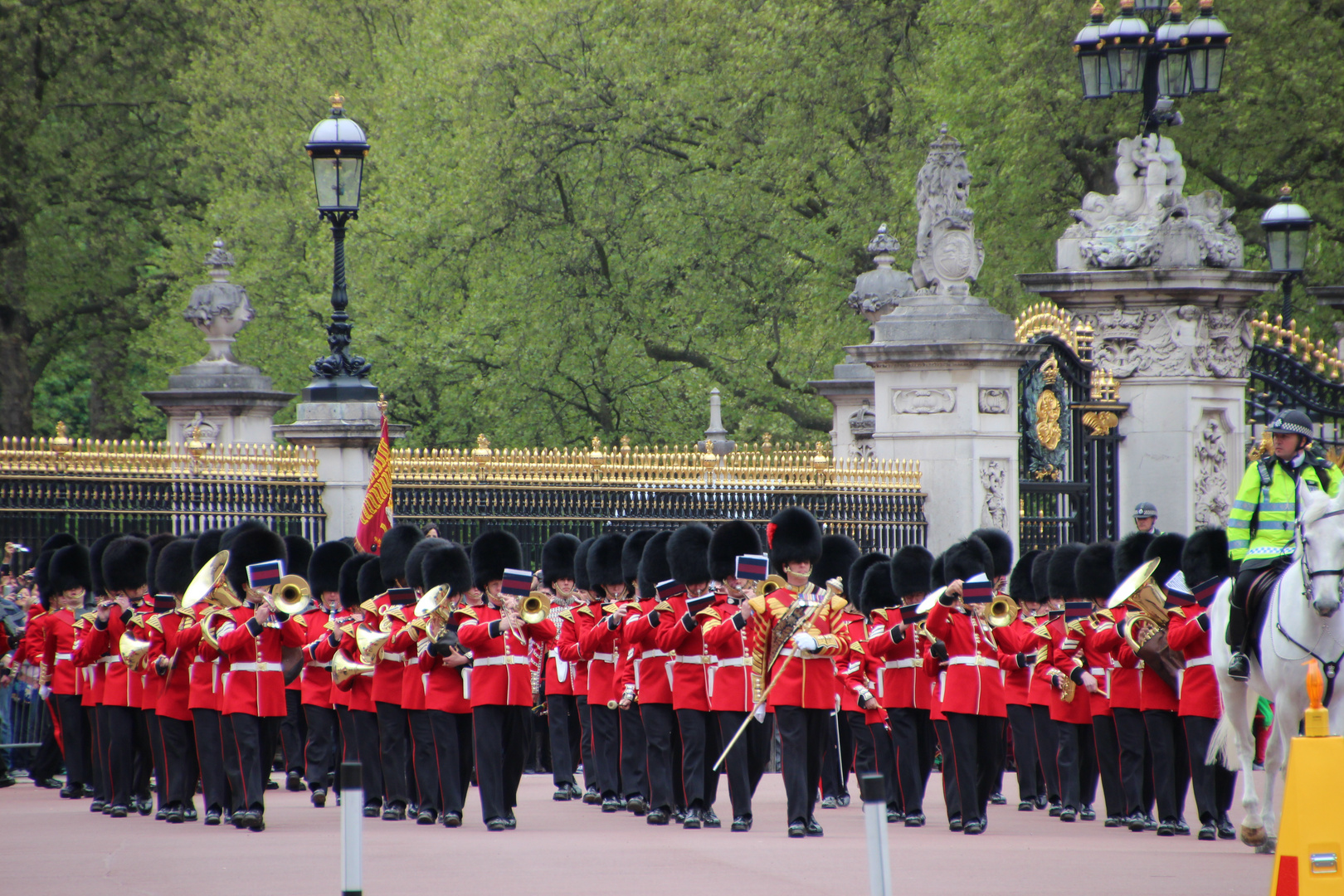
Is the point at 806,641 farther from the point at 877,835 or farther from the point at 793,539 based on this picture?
the point at 877,835

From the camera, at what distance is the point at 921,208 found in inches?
633

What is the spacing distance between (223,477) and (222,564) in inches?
144

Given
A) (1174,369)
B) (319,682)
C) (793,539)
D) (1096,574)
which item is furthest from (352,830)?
(1174,369)

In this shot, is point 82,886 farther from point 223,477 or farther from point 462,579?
point 223,477

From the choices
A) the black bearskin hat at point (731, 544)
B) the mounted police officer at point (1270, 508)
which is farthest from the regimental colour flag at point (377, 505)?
the mounted police officer at point (1270, 508)

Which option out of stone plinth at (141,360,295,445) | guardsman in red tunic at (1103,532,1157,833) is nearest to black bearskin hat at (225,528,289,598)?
guardsman in red tunic at (1103,532,1157,833)

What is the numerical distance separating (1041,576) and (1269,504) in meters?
2.45

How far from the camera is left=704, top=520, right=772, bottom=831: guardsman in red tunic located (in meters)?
10.7

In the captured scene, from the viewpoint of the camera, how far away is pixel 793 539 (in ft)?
35.7

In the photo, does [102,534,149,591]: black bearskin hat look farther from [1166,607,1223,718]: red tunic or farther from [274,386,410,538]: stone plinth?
[1166,607,1223,718]: red tunic

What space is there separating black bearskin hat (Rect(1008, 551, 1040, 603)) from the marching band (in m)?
0.20

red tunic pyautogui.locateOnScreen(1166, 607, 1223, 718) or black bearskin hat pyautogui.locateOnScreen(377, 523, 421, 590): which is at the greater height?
black bearskin hat pyautogui.locateOnScreen(377, 523, 421, 590)

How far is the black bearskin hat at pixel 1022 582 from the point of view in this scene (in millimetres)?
12742

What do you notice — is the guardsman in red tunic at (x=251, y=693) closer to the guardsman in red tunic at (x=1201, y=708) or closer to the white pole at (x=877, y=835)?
the guardsman in red tunic at (x=1201, y=708)
